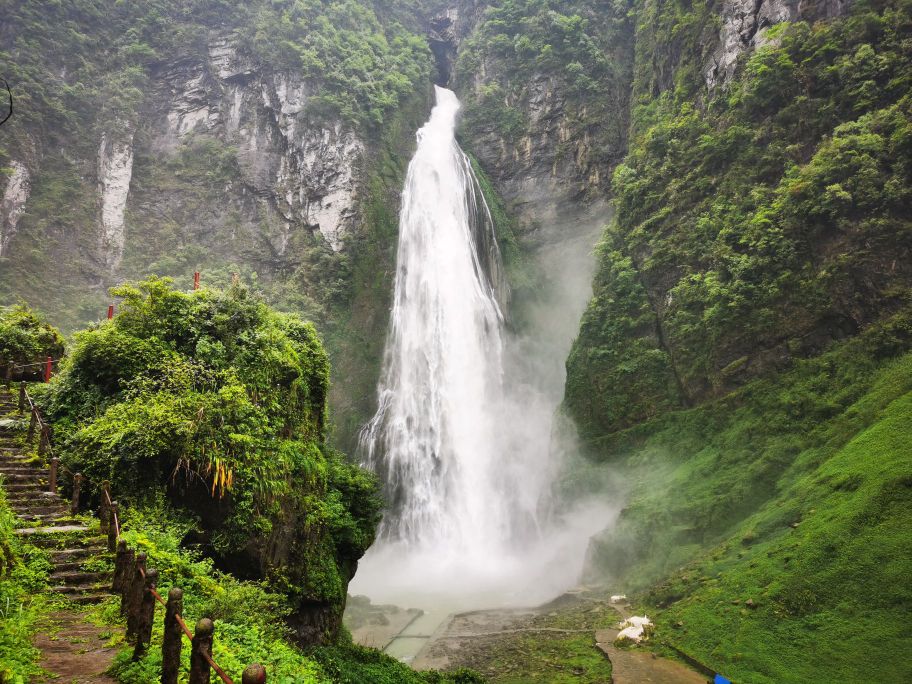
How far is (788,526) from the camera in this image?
11555mm

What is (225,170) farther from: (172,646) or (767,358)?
(172,646)

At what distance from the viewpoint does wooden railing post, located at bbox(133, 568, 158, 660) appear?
4.74m

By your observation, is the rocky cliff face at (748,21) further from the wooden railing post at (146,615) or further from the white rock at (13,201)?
the white rock at (13,201)

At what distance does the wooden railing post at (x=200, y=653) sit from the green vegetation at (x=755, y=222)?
16.9 metres

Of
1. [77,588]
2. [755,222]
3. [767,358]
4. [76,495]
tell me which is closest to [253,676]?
[77,588]

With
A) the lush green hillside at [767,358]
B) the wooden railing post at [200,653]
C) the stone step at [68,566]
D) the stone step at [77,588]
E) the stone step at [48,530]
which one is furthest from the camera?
the lush green hillside at [767,358]

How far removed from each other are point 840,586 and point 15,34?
44407mm

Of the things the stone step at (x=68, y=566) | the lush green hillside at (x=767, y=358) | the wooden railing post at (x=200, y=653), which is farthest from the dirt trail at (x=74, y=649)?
the lush green hillside at (x=767, y=358)

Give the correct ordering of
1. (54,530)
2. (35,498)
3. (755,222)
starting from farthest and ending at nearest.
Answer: (755,222) < (35,498) < (54,530)

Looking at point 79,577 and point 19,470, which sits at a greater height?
point 19,470

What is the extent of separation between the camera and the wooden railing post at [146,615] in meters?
4.74

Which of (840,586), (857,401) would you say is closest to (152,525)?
(840,586)

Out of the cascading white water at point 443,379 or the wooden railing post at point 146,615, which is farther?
the cascading white water at point 443,379

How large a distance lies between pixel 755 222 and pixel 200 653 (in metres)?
18.7
